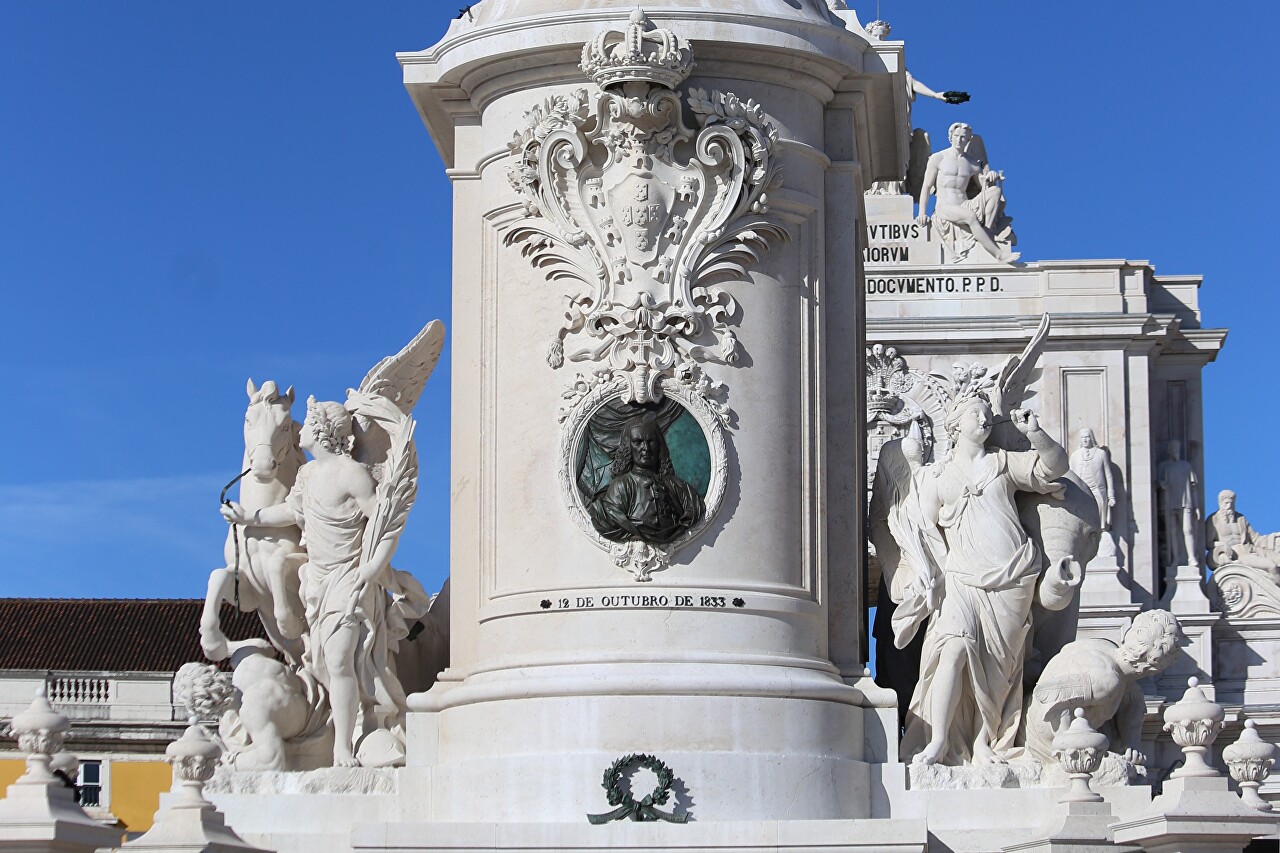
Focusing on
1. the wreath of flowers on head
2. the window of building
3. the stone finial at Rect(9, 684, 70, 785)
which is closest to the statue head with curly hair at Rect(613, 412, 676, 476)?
the wreath of flowers on head

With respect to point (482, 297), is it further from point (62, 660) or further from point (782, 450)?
point (62, 660)

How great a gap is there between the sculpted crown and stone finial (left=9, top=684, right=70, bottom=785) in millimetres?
5317

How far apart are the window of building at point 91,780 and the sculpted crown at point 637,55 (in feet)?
109

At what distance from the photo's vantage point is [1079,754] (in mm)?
20609

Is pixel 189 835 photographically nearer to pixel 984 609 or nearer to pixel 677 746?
pixel 677 746

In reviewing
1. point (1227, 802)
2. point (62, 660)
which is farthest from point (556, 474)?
point (62, 660)

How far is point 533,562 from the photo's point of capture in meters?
21.2

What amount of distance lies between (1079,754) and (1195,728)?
29.2 inches

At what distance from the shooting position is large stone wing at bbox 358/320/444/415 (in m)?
22.5

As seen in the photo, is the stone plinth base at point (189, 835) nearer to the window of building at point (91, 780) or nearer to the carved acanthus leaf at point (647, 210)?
the carved acanthus leaf at point (647, 210)

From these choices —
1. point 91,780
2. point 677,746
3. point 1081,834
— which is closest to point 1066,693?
point 1081,834

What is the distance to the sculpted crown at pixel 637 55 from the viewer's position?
2111cm

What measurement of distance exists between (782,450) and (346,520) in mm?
2987

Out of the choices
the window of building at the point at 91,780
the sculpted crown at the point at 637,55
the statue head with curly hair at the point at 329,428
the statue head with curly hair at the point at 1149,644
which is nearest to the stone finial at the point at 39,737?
the statue head with curly hair at the point at 329,428
